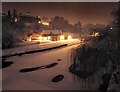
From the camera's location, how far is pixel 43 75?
115 inches

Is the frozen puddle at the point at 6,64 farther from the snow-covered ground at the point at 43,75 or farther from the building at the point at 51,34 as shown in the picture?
the building at the point at 51,34

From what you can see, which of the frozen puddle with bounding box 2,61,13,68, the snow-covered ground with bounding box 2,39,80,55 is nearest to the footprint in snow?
the snow-covered ground with bounding box 2,39,80,55

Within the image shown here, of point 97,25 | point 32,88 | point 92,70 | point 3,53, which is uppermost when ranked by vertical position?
point 97,25

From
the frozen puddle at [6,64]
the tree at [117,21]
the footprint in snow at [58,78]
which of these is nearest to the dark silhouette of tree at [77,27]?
the tree at [117,21]

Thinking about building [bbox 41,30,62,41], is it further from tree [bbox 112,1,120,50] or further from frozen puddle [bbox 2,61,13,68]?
tree [bbox 112,1,120,50]

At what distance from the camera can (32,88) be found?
286cm

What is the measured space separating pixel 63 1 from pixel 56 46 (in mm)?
597

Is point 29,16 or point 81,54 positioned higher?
point 29,16

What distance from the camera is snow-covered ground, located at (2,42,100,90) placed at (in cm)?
287

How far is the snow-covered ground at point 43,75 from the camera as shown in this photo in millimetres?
2867

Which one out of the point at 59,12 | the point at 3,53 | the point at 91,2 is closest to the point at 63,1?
the point at 59,12

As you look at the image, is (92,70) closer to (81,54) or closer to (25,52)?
(81,54)

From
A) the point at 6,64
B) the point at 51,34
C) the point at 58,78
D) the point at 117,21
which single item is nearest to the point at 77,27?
the point at 51,34

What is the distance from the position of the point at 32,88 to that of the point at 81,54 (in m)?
0.75
